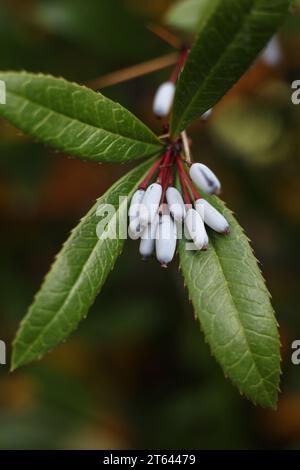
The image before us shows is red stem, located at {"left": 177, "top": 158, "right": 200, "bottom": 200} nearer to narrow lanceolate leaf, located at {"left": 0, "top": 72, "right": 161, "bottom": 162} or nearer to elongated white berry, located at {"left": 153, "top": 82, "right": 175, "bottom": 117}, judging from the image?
narrow lanceolate leaf, located at {"left": 0, "top": 72, "right": 161, "bottom": 162}

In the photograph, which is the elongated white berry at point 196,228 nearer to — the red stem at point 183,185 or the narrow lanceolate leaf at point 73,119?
the red stem at point 183,185

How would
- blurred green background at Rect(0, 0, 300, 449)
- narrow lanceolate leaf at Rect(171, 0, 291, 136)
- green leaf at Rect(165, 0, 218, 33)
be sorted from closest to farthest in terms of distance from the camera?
narrow lanceolate leaf at Rect(171, 0, 291, 136), green leaf at Rect(165, 0, 218, 33), blurred green background at Rect(0, 0, 300, 449)

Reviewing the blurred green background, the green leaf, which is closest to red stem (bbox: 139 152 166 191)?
the green leaf

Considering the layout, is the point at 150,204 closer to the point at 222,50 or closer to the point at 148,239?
the point at 148,239

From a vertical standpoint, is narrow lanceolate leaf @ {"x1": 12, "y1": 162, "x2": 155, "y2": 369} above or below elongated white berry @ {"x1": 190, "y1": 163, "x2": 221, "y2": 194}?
below

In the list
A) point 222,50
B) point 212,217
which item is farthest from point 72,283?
point 222,50

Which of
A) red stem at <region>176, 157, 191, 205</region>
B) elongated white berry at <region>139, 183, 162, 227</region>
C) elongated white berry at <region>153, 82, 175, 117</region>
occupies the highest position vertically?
elongated white berry at <region>153, 82, 175, 117</region>
